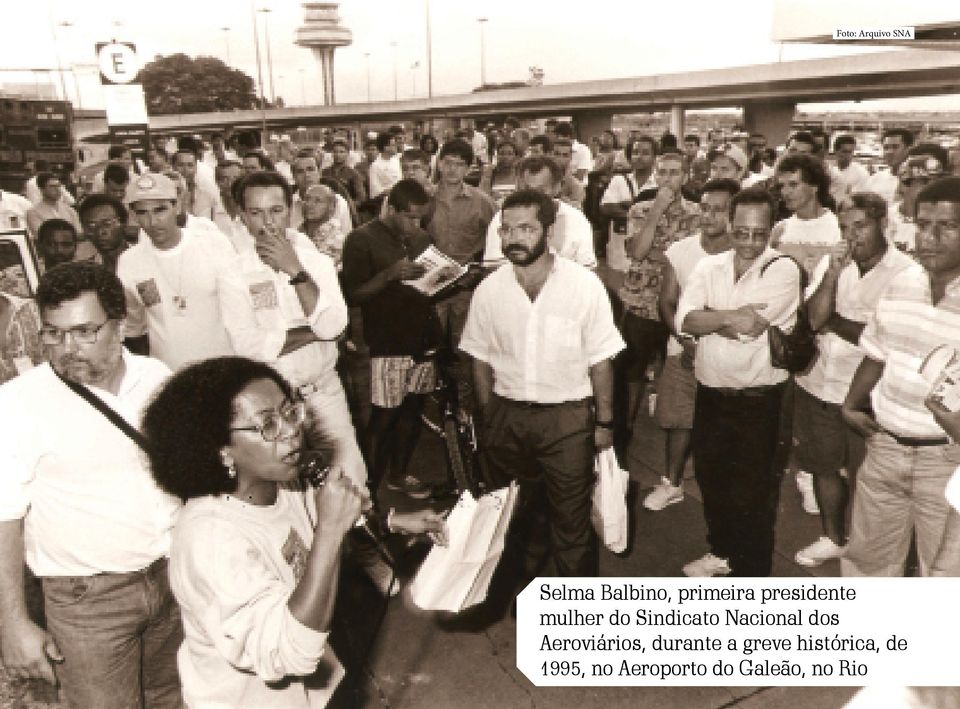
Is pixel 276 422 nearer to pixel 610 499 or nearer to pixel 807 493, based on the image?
pixel 610 499

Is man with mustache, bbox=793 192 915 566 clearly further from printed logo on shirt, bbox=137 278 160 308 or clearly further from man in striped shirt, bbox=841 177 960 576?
printed logo on shirt, bbox=137 278 160 308

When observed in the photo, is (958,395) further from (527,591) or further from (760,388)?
(527,591)

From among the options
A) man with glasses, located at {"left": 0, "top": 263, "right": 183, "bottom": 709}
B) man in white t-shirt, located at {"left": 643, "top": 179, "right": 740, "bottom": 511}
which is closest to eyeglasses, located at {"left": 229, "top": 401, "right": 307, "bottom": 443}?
man with glasses, located at {"left": 0, "top": 263, "right": 183, "bottom": 709}

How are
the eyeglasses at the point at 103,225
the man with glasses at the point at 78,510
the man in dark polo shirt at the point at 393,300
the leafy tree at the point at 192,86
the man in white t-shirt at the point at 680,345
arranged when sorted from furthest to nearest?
the leafy tree at the point at 192,86
the eyeglasses at the point at 103,225
the man in dark polo shirt at the point at 393,300
the man in white t-shirt at the point at 680,345
the man with glasses at the point at 78,510

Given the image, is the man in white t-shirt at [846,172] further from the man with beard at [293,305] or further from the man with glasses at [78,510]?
the man with glasses at [78,510]

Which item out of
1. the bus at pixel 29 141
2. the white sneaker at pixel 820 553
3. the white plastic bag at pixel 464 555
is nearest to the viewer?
the white plastic bag at pixel 464 555

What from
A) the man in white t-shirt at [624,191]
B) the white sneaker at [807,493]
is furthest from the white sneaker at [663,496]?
the man in white t-shirt at [624,191]

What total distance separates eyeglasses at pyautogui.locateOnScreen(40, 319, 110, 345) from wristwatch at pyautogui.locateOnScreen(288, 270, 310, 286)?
3.15 feet

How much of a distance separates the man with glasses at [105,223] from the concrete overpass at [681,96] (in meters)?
13.8

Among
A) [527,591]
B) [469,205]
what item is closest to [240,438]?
[527,591]

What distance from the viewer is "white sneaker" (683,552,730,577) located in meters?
3.29

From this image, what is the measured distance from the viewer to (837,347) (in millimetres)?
3324

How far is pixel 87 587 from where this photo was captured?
6.60 ft

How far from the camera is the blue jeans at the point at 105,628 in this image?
2.01 meters
